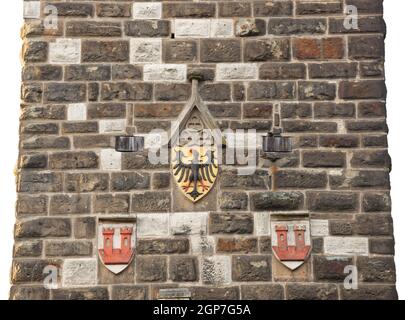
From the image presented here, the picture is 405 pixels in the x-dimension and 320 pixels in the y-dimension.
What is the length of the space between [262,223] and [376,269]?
1.02 m

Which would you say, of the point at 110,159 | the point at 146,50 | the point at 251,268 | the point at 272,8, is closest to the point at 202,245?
the point at 251,268

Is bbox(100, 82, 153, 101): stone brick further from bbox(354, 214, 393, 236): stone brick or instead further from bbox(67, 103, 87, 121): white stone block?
bbox(354, 214, 393, 236): stone brick

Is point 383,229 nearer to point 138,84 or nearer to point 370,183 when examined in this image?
point 370,183

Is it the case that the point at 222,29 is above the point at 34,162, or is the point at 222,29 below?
above

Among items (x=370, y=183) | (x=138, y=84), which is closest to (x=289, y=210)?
(x=370, y=183)

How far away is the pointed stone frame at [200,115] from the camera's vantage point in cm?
925

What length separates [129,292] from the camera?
890 centimetres

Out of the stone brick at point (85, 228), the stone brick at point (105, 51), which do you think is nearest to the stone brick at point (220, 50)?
the stone brick at point (105, 51)

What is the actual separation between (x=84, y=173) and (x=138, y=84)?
92cm

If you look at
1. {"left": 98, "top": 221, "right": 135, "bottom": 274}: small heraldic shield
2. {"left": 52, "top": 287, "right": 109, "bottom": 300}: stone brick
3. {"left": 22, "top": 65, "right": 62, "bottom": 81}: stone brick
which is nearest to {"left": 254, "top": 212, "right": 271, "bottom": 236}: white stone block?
{"left": 98, "top": 221, "right": 135, "bottom": 274}: small heraldic shield

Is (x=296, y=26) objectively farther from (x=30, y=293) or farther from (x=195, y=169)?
(x=30, y=293)

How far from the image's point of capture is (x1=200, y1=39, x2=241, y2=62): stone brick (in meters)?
9.49

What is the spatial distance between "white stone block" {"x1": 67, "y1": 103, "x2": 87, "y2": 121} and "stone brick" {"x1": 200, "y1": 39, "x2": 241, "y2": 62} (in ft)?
3.71

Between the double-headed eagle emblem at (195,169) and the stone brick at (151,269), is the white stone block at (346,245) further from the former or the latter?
the stone brick at (151,269)
